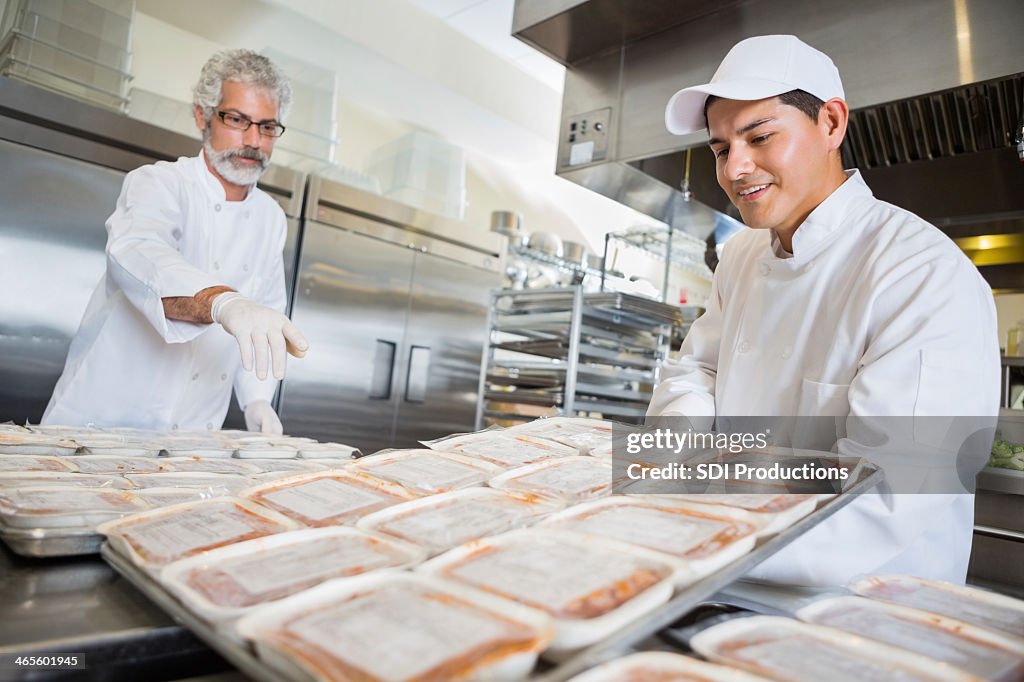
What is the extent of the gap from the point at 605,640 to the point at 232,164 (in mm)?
2114

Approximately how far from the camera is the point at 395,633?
492 mm

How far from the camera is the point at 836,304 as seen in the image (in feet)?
4.38

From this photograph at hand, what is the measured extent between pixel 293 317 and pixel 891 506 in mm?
3141

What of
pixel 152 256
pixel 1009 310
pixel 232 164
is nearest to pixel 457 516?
pixel 152 256

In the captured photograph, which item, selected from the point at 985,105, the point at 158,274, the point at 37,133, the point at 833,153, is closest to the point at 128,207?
the point at 158,274

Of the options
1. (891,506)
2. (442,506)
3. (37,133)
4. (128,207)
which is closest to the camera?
(442,506)

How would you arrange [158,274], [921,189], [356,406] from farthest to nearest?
1. [356,406]
2. [921,189]
3. [158,274]

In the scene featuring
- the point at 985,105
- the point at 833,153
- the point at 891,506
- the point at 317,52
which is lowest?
the point at 891,506

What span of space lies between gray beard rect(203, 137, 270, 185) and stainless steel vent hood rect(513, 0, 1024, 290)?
3.72 ft

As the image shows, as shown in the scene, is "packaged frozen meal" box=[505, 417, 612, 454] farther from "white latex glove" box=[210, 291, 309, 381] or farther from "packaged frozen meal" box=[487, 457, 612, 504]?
"white latex glove" box=[210, 291, 309, 381]

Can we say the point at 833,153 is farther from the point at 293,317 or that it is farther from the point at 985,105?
the point at 293,317

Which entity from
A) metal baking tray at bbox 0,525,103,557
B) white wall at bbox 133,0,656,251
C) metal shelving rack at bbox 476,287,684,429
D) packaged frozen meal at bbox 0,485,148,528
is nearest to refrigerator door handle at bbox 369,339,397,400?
metal shelving rack at bbox 476,287,684,429

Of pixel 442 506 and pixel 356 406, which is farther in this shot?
pixel 356 406

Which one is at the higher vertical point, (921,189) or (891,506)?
(921,189)
